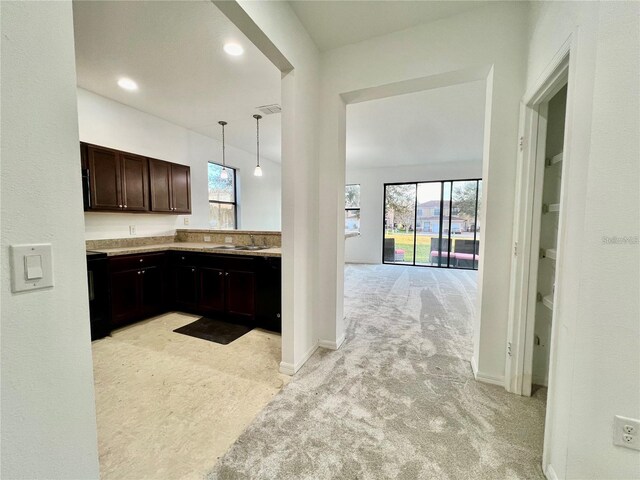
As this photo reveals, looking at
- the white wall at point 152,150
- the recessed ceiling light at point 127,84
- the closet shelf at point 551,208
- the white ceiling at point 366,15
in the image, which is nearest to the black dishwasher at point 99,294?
the white wall at point 152,150

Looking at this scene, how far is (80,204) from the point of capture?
0.75 meters

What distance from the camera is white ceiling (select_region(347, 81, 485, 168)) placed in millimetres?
3320

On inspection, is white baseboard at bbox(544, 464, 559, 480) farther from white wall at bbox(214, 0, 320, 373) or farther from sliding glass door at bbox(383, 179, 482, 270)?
sliding glass door at bbox(383, 179, 482, 270)

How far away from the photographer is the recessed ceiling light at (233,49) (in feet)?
7.63

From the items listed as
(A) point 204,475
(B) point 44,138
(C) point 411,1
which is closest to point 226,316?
(A) point 204,475

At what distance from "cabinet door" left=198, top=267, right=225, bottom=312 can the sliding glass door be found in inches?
219

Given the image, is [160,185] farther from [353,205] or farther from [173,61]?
[353,205]

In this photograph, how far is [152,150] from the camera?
3.85 m

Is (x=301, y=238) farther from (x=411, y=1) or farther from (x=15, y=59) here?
(x=411, y=1)

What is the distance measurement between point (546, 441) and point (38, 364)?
2095 mm

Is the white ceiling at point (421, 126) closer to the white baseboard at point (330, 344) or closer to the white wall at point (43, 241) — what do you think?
the white baseboard at point (330, 344)

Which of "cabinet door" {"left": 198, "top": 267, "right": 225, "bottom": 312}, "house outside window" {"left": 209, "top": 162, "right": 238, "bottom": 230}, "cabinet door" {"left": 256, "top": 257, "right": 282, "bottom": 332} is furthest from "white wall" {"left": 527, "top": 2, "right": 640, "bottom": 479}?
"house outside window" {"left": 209, "top": 162, "right": 238, "bottom": 230}

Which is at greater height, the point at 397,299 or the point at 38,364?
the point at 38,364

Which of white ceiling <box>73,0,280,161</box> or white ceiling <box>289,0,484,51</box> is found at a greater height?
white ceiling <box>289,0,484,51</box>
